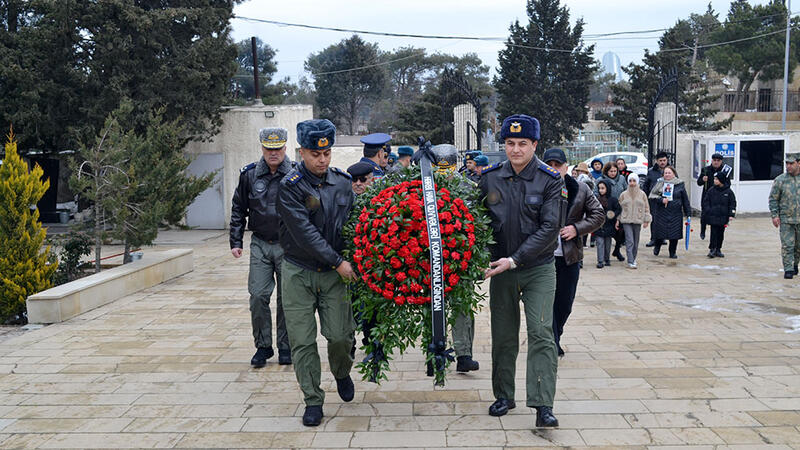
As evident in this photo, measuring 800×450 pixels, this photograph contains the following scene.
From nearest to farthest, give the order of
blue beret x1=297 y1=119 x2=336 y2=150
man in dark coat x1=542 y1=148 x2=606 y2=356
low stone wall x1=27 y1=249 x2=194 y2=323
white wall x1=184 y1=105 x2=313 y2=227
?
blue beret x1=297 y1=119 x2=336 y2=150, man in dark coat x1=542 y1=148 x2=606 y2=356, low stone wall x1=27 y1=249 x2=194 y2=323, white wall x1=184 y1=105 x2=313 y2=227

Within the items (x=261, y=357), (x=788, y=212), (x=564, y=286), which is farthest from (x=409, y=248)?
(x=788, y=212)

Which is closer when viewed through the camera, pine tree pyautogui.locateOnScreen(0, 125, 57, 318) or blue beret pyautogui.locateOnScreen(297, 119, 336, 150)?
blue beret pyautogui.locateOnScreen(297, 119, 336, 150)

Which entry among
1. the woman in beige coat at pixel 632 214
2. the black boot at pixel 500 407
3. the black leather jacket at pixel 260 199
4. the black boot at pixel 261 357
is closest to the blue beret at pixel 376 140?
the black leather jacket at pixel 260 199

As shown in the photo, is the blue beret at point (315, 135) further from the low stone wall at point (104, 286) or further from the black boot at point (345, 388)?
the low stone wall at point (104, 286)

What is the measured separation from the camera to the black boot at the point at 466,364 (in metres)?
6.38

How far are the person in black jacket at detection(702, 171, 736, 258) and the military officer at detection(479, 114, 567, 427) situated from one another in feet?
28.8

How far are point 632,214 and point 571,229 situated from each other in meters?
6.85

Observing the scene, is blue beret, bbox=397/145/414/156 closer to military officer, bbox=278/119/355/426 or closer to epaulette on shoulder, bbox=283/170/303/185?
military officer, bbox=278/119/355/426

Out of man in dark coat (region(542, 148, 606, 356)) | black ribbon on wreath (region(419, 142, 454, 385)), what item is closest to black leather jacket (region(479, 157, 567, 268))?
black ribbon on wreath (region(419, 142, 454, 385))

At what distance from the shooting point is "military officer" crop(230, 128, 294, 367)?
668 cm

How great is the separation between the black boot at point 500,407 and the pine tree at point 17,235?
6061 mm

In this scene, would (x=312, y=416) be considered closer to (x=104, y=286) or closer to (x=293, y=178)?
(x=293, y=178)

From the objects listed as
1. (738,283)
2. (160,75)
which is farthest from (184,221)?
(738,283)

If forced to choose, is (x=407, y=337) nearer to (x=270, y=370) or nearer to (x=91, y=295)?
(x=270, y=370)
